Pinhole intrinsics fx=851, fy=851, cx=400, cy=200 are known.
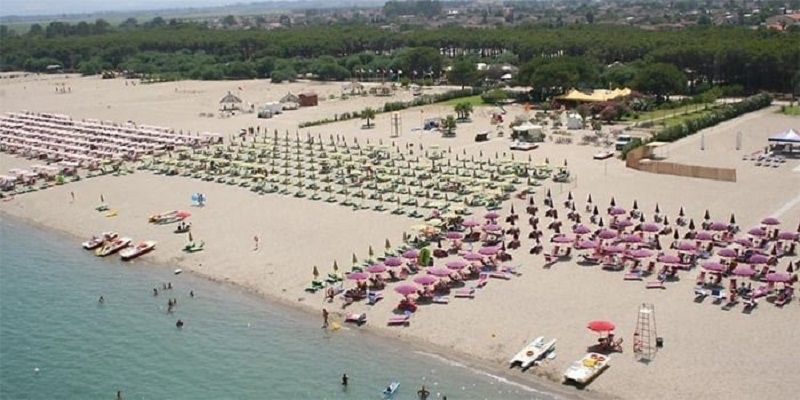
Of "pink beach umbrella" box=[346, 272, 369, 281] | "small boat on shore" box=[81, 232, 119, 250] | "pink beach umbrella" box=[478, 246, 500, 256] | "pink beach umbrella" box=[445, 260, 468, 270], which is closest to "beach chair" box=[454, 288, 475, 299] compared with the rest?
"pink beach umbrella" box=[445, 260, 468, 270]

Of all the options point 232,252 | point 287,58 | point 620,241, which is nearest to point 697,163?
point 620,241

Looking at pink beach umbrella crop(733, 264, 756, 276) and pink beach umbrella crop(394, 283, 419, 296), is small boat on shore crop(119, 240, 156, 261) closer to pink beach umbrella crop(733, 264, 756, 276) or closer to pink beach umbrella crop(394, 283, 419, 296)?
pink beach umbrella crop(394, 283, 419, 296)

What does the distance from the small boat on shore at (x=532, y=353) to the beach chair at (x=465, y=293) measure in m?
3.76

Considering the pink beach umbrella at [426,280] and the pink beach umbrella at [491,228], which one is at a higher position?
the pink beach umbrella at [426,280]

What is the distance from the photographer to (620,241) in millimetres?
28188

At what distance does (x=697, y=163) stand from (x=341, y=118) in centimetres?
2681

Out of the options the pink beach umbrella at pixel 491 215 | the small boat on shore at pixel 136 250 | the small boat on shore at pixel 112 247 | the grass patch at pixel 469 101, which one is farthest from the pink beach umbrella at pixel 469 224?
the grass patch at pixel 469 101

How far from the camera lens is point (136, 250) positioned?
103 ft

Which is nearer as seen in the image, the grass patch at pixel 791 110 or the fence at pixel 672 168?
the fence at pixel 672 168

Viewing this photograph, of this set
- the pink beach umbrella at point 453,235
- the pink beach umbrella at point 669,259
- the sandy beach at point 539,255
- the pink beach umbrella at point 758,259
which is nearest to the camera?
the sandy beach at point 539,255

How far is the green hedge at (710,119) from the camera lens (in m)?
45.5

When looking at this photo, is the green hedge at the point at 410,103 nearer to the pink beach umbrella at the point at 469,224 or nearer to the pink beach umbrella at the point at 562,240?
the pink beach umbrella at the point at 469,224

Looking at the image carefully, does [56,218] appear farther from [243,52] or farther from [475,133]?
[243,52]

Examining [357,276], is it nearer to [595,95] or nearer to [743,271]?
[743,271]
